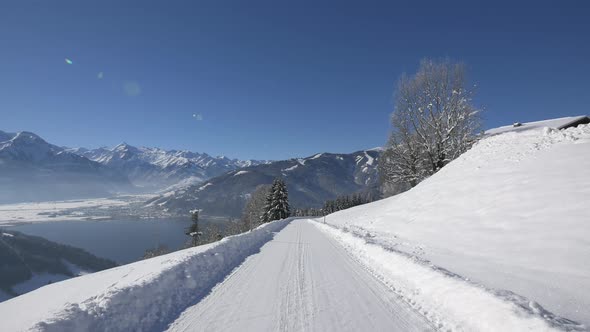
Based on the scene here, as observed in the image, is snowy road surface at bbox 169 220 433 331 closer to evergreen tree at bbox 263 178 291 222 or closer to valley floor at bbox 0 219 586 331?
valley floor at bbox 0 219 586 331

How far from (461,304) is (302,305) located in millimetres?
2998

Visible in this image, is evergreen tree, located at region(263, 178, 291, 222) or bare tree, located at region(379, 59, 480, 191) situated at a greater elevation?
bare tree, located at region(379, 59, 480, 191)

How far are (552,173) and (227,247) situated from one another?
13652mm

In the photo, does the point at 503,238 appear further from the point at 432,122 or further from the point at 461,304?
the point at 432,122

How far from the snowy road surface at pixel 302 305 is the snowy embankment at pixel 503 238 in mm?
723

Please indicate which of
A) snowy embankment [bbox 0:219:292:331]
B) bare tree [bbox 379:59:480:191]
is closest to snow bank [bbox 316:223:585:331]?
snowy embankment [bbox 0:219:292:331]

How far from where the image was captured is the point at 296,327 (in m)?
4.83

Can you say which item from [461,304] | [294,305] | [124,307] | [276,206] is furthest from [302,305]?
[276,206]

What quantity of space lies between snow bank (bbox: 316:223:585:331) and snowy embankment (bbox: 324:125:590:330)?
24 millimetres

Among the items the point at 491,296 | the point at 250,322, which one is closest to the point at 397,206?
the point at 491,296

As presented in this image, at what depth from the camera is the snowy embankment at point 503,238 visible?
5152 mm

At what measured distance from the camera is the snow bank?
400 centimetres

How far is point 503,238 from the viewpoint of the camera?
9164 mm

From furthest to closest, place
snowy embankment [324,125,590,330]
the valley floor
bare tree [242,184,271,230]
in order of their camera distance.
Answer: bare tree [242,184,271,230]
snowy embankment [324,125,590,330]
the valley floor
